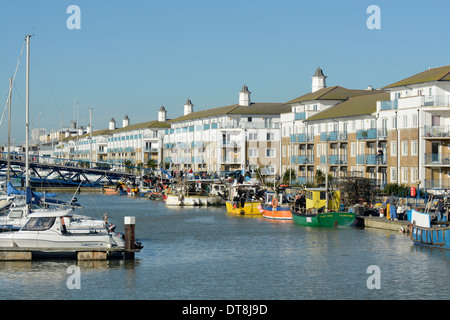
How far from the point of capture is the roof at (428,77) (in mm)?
77500

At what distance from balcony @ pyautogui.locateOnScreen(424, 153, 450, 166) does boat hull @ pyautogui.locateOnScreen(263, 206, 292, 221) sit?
14875 mm

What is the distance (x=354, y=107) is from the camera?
9838cm

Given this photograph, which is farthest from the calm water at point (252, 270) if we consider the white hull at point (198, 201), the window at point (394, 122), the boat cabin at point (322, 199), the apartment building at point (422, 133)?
the white hull at point (198, 201)

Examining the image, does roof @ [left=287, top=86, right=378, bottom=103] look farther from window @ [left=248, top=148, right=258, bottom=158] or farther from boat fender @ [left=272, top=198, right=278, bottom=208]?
boat fender @ [left=272, top=198, right=278, bottom=208]

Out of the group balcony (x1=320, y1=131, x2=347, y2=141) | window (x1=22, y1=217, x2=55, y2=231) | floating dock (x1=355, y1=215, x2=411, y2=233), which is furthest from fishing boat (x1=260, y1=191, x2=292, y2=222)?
window (x1=22, y1=217, x2=55, y2=231)

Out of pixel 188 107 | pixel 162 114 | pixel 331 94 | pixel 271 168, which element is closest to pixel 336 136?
pixel 331 94

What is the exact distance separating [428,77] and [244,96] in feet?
Result: 202

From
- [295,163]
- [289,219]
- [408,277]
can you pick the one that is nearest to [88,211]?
[289,219]

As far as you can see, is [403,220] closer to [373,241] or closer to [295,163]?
[373,241]
